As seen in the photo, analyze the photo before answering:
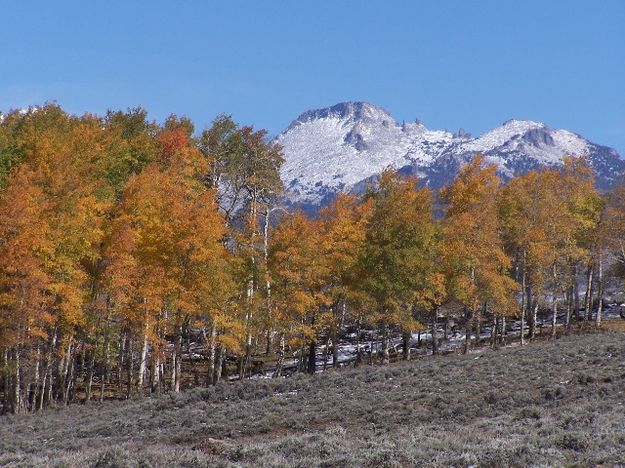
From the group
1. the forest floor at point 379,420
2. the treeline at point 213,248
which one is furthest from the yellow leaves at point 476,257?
the forest floor at point 379,420

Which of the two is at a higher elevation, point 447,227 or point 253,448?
point 447,227

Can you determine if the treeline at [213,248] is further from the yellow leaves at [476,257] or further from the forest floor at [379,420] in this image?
the forest floor at [379,420]

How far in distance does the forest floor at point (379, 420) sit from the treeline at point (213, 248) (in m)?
5.11

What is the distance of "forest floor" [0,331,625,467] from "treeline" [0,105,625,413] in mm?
5112

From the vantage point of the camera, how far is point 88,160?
4222 centimetres

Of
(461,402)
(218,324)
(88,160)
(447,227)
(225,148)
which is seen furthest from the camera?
(225,148)

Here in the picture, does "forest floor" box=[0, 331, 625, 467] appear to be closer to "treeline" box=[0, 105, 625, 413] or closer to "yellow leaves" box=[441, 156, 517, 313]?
"treeline" box=[0, 105, 625, 413]

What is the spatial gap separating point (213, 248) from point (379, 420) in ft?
55.2

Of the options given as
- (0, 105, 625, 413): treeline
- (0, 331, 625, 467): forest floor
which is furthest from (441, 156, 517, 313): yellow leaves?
(0, 331, 625, 467): forest floor

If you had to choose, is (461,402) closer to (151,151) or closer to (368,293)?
(368,293)

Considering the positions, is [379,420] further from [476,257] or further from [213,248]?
[476,257]

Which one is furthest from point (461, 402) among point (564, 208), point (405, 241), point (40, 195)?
point (564, 208)

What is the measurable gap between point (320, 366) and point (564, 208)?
874 inches

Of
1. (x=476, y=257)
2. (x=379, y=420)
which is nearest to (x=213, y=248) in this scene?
(x=379, y=420)
